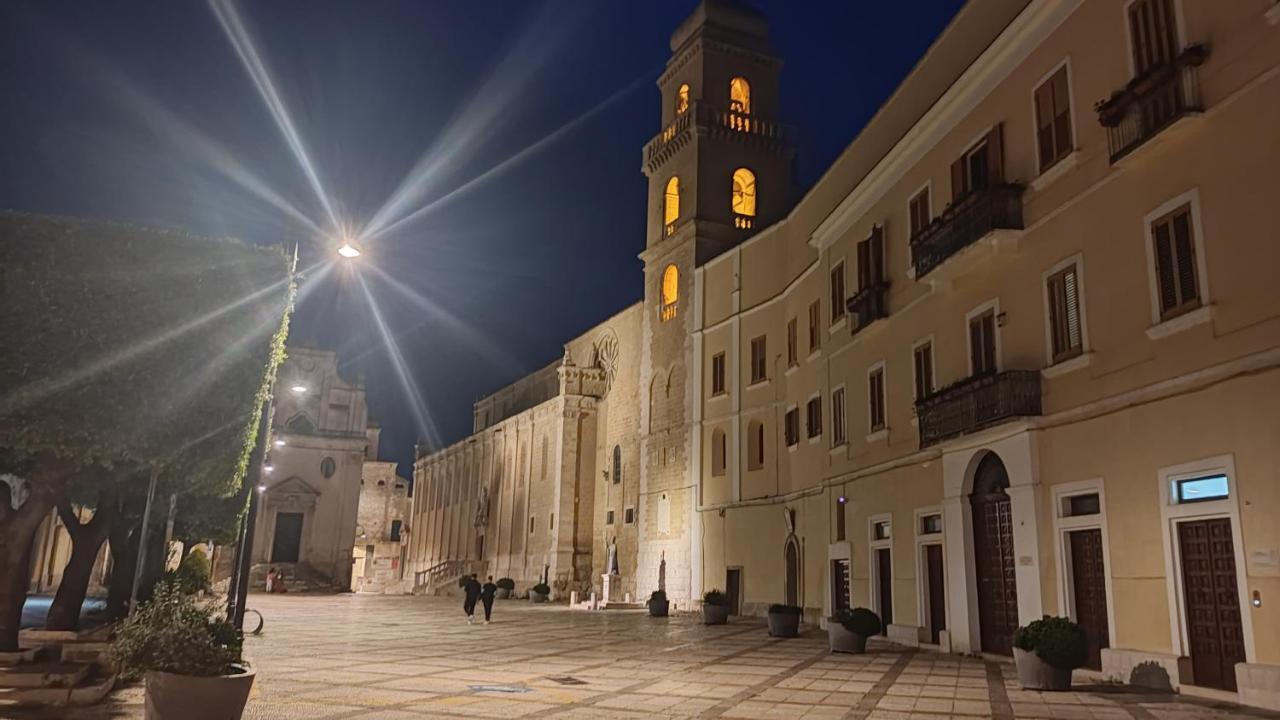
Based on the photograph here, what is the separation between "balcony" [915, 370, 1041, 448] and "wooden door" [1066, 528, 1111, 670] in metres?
2.37

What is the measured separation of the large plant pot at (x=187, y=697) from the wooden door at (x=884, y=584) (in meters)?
17.0

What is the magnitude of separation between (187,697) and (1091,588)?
13.4 m

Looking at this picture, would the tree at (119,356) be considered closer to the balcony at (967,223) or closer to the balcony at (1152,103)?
the balcony at (967,223)

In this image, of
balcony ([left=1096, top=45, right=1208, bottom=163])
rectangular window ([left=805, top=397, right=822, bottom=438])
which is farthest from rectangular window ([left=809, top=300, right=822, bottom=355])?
balcony ([left=1096, top=45, right=1208, bottom=163])

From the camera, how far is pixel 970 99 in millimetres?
18828

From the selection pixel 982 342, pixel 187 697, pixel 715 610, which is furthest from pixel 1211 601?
pixel 715 610

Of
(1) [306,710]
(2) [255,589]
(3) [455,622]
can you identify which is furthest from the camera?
(2) [255,589]

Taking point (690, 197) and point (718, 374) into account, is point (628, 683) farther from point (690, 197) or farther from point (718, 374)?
point (690, 197)

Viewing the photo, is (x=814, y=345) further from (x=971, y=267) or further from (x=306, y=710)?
(x=306, y=710)

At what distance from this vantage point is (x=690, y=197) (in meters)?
43.2

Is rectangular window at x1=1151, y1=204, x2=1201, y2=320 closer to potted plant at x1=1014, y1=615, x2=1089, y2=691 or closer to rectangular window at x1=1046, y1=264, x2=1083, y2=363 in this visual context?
rectangular window at x1=1046, y1=264, x2=1083, y2=363

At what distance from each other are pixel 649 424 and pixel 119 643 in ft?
117

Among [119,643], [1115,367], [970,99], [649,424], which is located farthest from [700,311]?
[119,643]

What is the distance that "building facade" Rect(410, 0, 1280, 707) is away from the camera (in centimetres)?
1173
